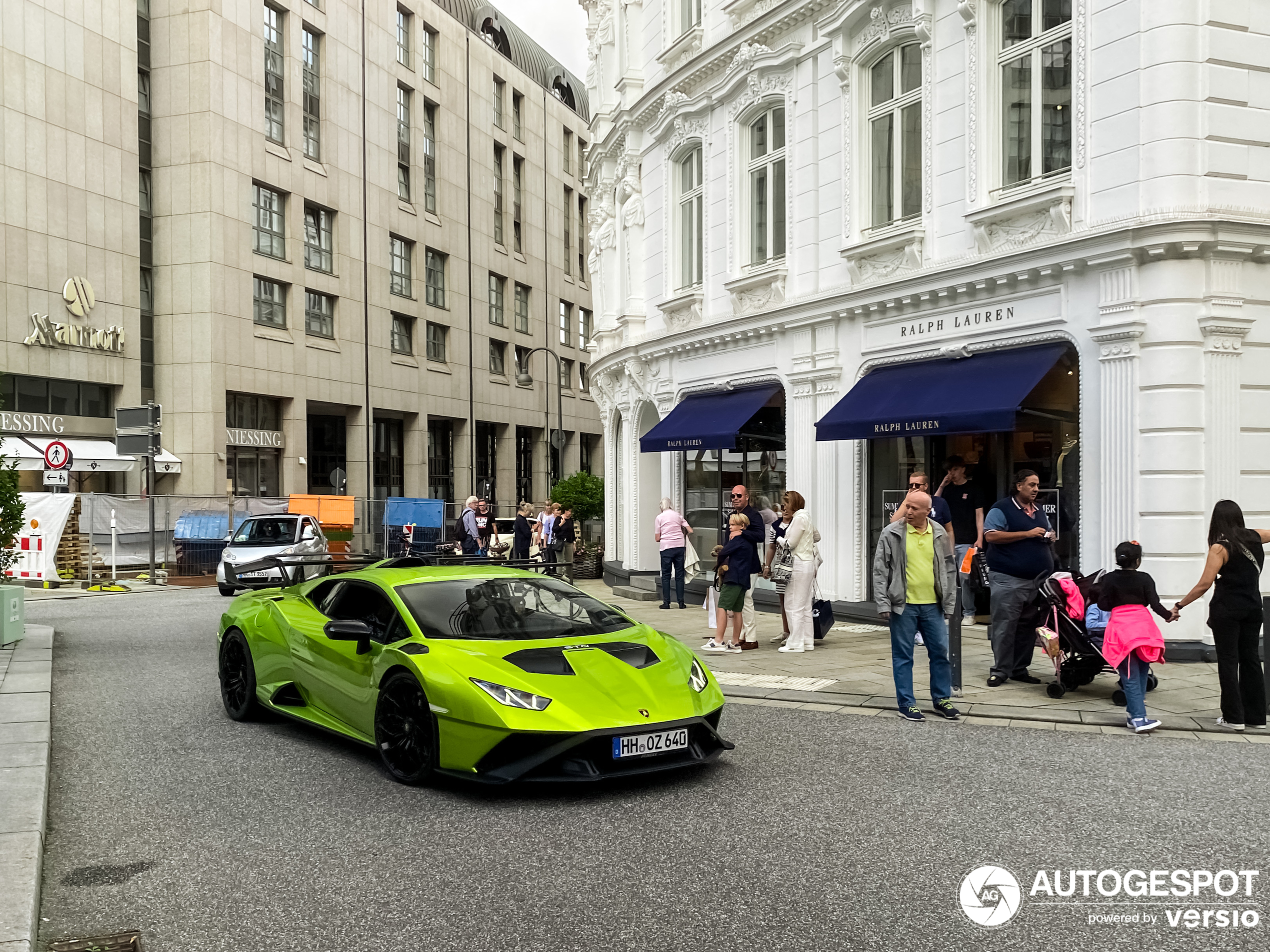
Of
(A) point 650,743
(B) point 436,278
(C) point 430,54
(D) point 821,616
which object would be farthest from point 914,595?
(C) point 430,54

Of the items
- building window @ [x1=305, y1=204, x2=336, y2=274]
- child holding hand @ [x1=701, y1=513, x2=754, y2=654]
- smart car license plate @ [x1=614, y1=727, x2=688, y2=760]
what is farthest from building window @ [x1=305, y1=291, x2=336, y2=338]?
smart car license plate @ [x1=614, y1=727, x2=688, y2=760]

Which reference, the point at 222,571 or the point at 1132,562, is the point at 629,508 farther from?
the point at 1132,562

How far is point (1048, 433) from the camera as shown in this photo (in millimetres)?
13352

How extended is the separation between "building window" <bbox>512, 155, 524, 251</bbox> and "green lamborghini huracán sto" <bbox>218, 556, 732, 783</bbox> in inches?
2161

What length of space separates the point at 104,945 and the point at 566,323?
6490 cm

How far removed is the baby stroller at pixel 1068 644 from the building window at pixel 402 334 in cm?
4320

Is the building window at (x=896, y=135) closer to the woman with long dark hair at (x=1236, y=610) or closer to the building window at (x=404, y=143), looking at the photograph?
the woman with long dark hair at (x=1236, y=610)

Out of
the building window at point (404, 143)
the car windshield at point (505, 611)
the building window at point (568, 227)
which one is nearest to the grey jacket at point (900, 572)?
the car windshield at point (505, 611)

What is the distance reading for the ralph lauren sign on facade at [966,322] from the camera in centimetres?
1283

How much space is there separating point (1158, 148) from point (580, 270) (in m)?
59.6

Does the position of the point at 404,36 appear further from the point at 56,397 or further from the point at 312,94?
the point at 56,397

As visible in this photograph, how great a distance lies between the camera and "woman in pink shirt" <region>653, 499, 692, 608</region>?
1758cm

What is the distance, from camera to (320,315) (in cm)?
4534

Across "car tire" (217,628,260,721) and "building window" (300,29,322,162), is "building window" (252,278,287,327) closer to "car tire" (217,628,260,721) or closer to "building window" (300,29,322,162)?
"building window" (300,29,322,162)
